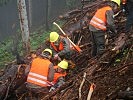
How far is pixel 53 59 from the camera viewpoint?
10664mm

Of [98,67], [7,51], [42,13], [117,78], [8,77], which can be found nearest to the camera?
[117,78]

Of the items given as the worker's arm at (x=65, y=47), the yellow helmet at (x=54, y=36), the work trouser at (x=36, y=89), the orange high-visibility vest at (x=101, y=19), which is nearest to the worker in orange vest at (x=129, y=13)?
the orange high-visibility vest at (x=101, y=19)

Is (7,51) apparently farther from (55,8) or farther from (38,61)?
(55,8)

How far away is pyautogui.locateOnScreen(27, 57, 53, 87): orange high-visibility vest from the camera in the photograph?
930 centimetres

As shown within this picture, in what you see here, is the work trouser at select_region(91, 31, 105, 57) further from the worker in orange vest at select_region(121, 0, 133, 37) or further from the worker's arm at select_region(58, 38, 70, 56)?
the worker's arm at select_region(58, 38, 70, 56)

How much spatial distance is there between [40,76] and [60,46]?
191cm

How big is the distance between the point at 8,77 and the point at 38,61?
174 cm

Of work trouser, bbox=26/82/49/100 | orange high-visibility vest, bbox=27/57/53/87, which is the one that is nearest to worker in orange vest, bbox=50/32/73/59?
orange high-visibility vest, bbox=27/57/53/87

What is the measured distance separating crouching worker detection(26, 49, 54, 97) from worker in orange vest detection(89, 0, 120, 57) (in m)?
1.74

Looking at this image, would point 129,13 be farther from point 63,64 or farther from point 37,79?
point 37,79

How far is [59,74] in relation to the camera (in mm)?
9977

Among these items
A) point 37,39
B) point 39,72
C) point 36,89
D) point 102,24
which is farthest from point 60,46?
point 37,39

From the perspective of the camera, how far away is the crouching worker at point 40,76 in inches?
366

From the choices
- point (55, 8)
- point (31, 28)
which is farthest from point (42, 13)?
point (31, 28)
